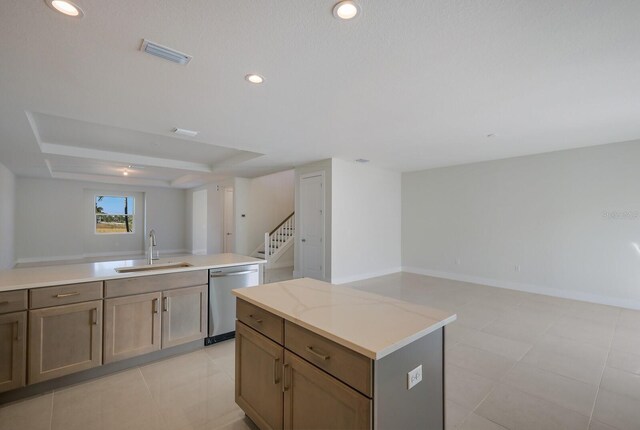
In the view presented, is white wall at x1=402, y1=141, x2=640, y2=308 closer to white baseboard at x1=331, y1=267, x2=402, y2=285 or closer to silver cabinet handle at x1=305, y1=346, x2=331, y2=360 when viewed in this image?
white baseboard at x1=331, y1=267, x2=402, y2=285

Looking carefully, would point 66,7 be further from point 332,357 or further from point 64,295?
point 332,357

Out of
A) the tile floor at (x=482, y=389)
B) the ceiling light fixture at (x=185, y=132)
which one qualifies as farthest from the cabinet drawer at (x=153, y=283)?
the ceiling light fixture at (x=185, y=132)

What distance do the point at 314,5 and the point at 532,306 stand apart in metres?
5.20

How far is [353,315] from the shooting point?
149cm

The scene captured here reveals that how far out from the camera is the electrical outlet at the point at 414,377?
126cm

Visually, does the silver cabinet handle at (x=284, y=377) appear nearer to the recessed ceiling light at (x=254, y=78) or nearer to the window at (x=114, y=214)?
the recessed ceiling light at (x=254, y=78)

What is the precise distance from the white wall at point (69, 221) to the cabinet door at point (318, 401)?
35.0 feet

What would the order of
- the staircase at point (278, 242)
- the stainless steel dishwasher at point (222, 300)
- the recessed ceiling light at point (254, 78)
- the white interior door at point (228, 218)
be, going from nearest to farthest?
the recessed ceiling light at point (254, 78), the stainless steel dishwasher at point (222, 300), the staircase at point (278, 242), the white interior door at point (228, 218)

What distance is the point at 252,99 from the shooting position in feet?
9.34

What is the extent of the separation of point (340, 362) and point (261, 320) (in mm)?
664

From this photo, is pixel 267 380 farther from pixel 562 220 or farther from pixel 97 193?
pixel 97 193

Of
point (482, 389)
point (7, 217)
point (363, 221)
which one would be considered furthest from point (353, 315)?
point (7, 217)

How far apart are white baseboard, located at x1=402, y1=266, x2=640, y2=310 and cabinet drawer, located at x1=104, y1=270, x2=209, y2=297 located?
5.53 metres

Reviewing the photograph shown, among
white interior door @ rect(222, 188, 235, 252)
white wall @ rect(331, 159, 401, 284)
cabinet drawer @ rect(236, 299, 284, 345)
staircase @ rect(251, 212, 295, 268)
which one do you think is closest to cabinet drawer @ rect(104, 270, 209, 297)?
cabinet drawer @ rect(236, 299, 284, 345)
